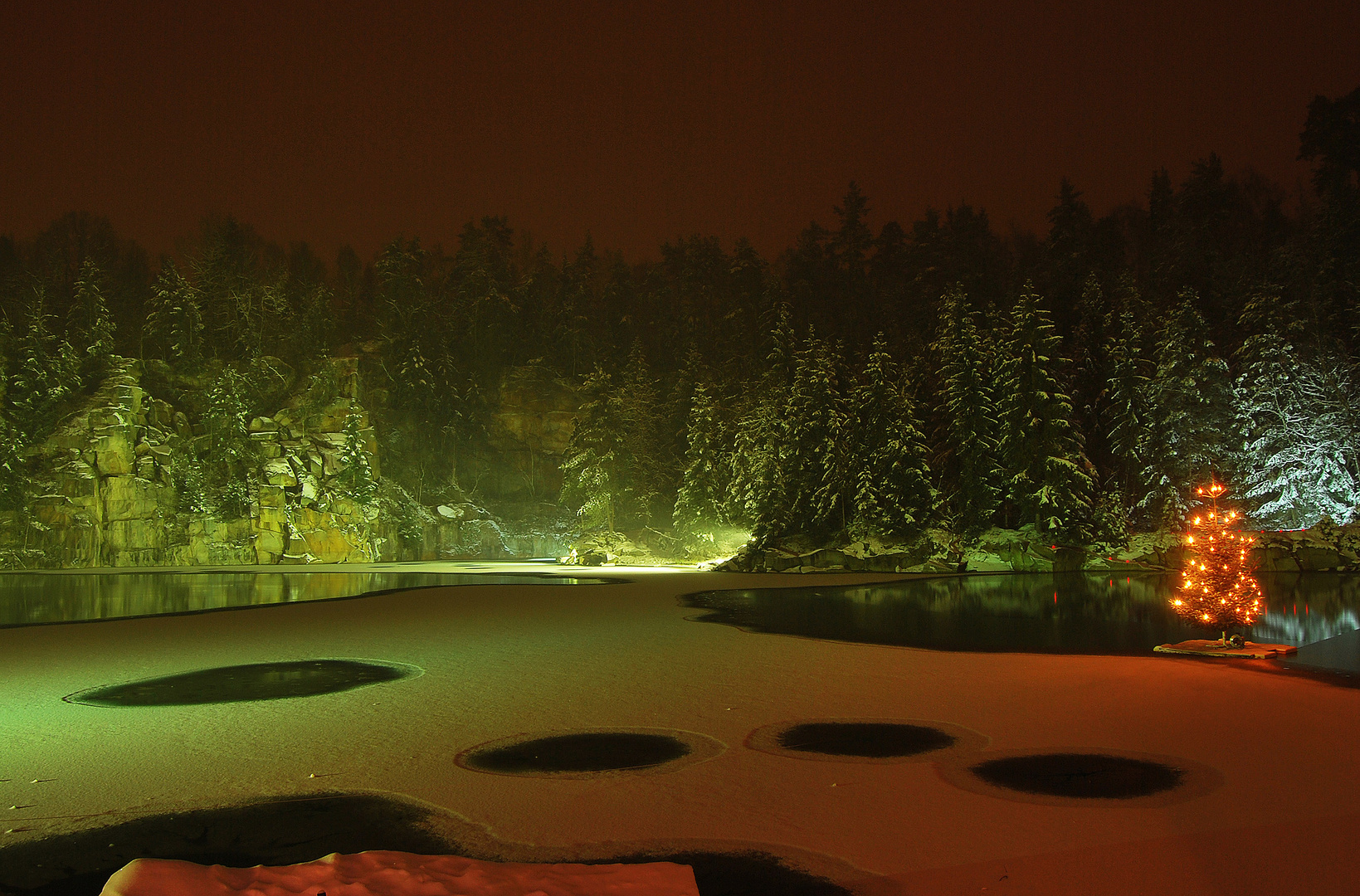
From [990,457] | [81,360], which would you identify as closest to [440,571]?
[990,457]

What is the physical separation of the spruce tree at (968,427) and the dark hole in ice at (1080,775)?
35990mm

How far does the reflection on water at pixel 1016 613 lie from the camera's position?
1430 centimetres

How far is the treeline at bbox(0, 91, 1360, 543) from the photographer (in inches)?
1606

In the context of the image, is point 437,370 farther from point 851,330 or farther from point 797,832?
point 797,832

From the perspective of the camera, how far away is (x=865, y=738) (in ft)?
25.3

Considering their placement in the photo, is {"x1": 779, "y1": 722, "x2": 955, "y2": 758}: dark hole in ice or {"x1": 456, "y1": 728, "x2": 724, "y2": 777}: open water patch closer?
{"x1": 456, "y1": 728, "x2": 724, "y2": 777}: open water patch

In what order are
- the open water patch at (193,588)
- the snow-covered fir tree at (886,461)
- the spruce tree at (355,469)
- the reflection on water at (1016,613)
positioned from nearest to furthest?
1. the reflection on water at (1016,613)
2. the open water patch at (193,588)
3. the snow-covered fir tree at (886,461)
4. the spruce tree at (355,469)

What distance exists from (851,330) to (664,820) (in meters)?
57.8

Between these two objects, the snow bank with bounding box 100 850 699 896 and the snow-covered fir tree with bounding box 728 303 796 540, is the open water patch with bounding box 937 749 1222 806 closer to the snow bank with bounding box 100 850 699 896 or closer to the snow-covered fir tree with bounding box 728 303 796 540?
the snow bank with bounding box 100 850 699 896

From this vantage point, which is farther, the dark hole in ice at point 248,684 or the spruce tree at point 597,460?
the spruce tree at point 597,460

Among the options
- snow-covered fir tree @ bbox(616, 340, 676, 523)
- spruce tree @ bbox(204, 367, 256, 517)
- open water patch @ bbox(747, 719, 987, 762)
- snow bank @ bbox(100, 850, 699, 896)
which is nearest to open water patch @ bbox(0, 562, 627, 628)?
spruce tree @ bbox(204, 367, 256, 517)

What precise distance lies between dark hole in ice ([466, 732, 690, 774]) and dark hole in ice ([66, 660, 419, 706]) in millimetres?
3700

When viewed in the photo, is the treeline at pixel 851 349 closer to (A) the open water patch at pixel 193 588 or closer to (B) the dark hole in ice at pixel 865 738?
(A) the open water patch at pixel 193 588

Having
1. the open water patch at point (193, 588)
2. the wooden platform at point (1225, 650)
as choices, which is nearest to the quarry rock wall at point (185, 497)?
the open water patch at point (193, 588)
